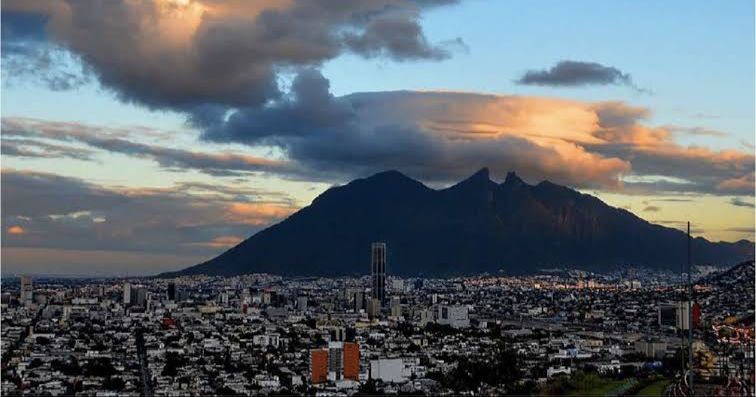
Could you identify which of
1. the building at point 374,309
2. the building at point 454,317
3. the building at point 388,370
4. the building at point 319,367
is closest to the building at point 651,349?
the building at point 388,370

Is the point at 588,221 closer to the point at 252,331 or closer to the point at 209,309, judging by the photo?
the point at 209,309

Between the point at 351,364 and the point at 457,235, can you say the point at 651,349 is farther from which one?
the point at 457,235

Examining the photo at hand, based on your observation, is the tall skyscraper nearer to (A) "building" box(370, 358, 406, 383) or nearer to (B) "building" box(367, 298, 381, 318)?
(B) "building" box(367, 298, 381, 318)

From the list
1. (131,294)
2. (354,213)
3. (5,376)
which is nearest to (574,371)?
(5,376)

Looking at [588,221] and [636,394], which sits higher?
[588,221]

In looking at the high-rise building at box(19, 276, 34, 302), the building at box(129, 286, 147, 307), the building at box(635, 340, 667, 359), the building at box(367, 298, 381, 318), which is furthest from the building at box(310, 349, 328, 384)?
the building at box(129, 286, 147, 307)

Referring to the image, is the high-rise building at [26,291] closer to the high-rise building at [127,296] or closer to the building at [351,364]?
the high-rise building at [127,296]

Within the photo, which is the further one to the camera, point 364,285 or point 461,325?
point 364,285
